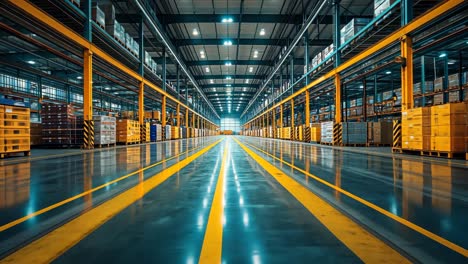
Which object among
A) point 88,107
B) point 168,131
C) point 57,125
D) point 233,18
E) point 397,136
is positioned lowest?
point 397,136

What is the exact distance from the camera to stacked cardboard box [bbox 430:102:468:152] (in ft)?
24.2

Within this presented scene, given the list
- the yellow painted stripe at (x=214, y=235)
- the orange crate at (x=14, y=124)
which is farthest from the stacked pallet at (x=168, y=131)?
the yellow painted stripe at (x=214, y=235)

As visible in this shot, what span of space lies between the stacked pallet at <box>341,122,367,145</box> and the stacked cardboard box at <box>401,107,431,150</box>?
4.61 m

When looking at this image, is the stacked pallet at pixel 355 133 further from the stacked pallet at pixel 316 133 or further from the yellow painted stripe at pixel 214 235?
the yellow painted stripe at pixel 214 235

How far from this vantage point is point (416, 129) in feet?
28.3

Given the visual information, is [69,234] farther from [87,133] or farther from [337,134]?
[337,134]

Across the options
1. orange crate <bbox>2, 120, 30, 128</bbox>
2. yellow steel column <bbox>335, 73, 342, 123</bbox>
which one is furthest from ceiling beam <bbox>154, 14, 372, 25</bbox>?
orange crate <bbox>2, 120, 30, 128</bbox>

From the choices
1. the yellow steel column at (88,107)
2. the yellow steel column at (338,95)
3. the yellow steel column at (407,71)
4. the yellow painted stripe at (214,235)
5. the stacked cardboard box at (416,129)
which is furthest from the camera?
the yellow steel column at (338,95)

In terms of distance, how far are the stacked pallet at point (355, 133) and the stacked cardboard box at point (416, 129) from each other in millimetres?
4613

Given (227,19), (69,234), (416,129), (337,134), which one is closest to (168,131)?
(227,19)

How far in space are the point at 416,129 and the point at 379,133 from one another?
18.6 feet

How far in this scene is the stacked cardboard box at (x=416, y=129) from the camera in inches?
325

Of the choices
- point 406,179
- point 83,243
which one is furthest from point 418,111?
point 83,243

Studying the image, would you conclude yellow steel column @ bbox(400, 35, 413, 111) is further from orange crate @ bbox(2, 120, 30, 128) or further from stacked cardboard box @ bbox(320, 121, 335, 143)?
orange crate @ bbox(2, 120, 30, 128)
